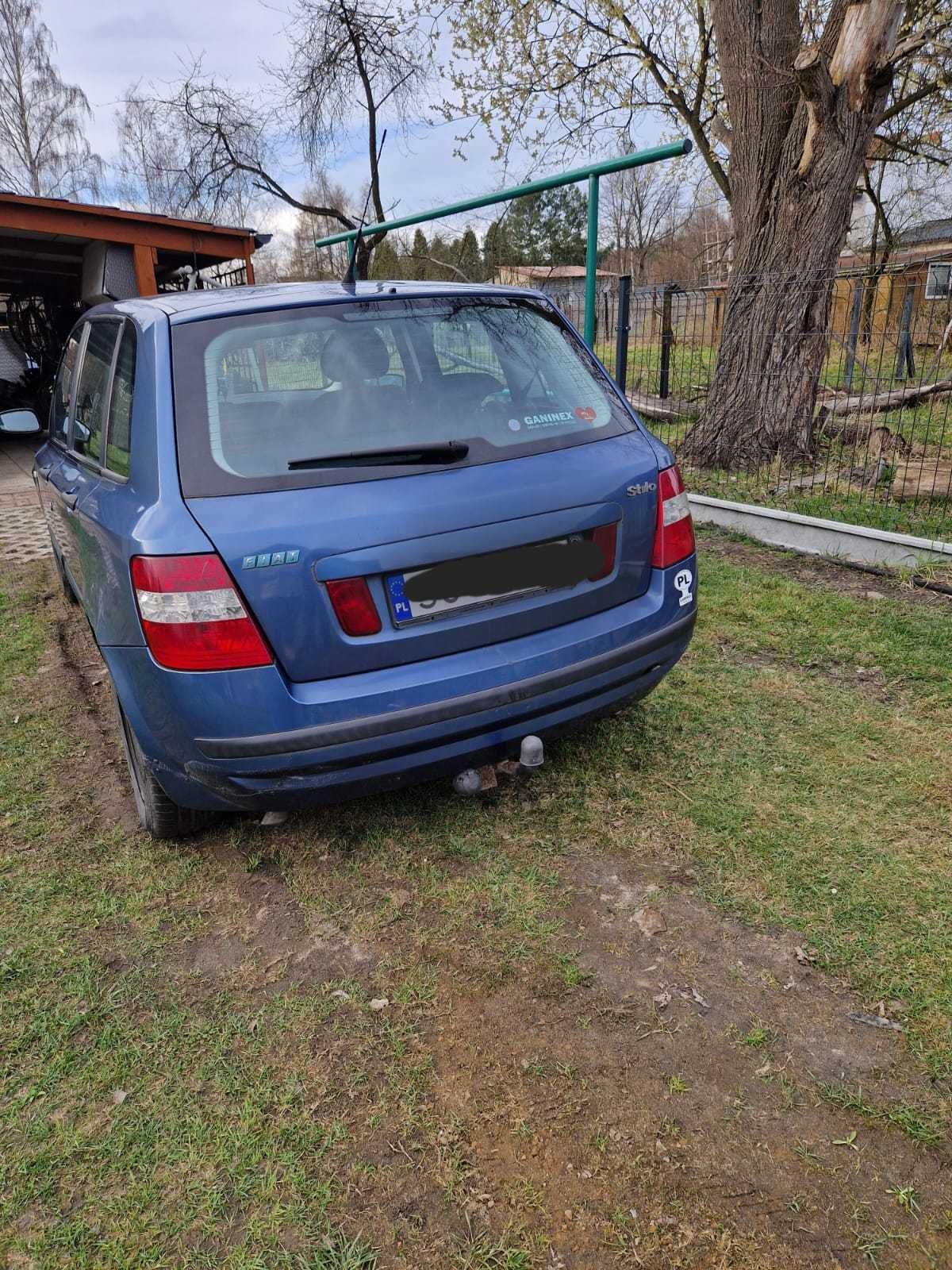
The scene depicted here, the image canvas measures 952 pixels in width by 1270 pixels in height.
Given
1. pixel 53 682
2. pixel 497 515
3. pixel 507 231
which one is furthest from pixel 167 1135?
pixel 507 231

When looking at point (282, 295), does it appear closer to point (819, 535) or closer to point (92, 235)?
point (819, 535)

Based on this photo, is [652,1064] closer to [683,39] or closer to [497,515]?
[497,515]

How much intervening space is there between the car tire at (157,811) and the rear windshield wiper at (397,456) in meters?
1.07

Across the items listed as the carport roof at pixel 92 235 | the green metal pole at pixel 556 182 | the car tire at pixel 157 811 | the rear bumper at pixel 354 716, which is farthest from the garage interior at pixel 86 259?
→ the rear bumper at pixel 354 716

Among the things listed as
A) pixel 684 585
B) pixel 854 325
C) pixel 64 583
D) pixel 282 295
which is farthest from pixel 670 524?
pixel 854 325

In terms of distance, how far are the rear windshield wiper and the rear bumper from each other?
0.56 metres

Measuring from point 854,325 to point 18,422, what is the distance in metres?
5.86

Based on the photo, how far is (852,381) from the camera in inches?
287

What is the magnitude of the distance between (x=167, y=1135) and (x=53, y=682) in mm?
2933

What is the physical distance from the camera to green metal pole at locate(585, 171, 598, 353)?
5.53m

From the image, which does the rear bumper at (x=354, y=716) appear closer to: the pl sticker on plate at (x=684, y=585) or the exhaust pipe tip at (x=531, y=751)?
the exhaust pipe tip at (x=531, y=751)

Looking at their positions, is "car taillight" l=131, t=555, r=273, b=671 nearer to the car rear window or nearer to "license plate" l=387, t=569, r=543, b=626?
the car rear window

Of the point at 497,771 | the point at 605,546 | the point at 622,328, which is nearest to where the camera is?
the point at 605,546

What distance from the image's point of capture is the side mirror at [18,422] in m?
4.10
